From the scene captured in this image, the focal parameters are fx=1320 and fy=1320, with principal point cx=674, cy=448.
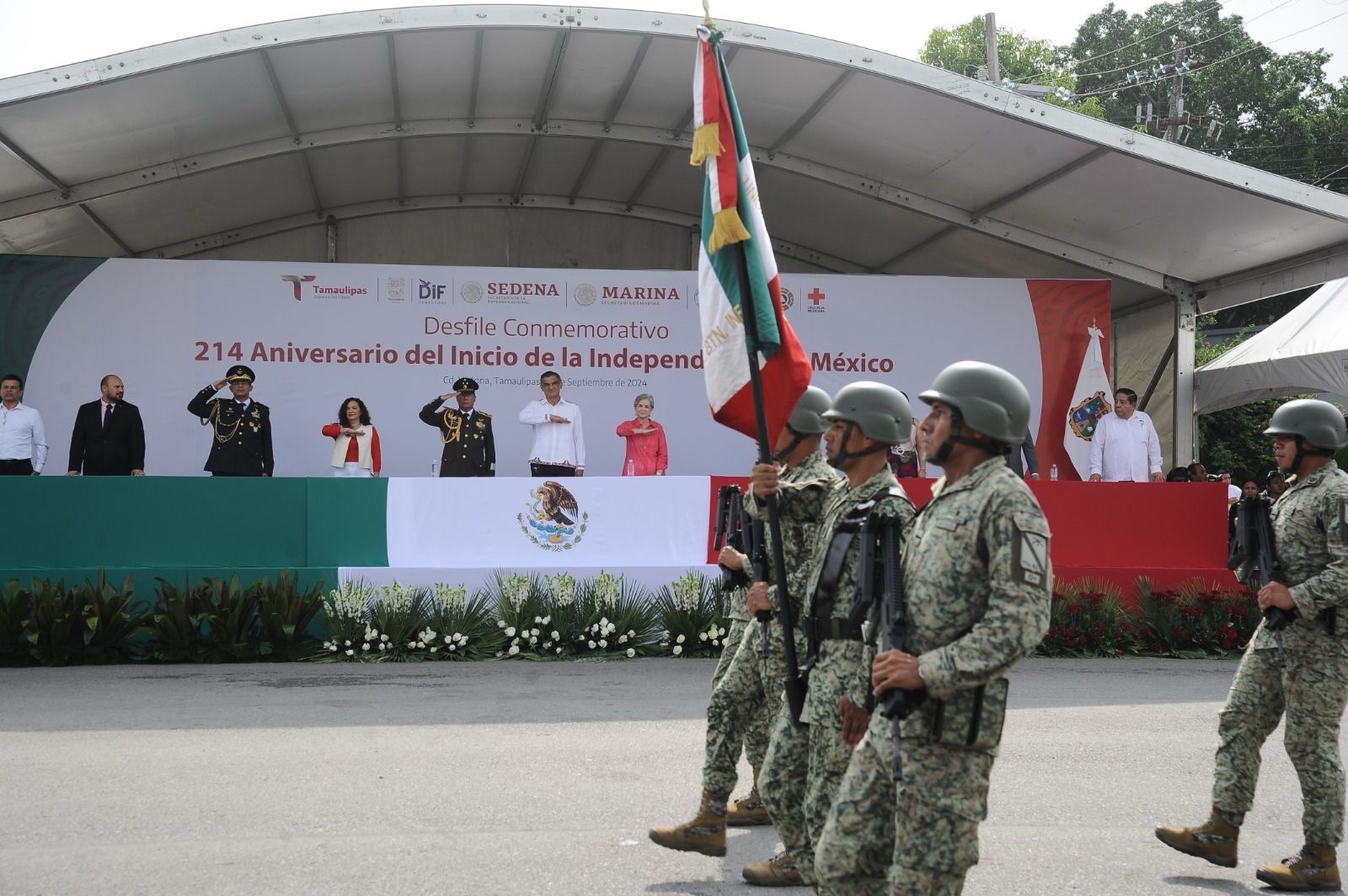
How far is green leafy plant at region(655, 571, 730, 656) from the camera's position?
11.9 metres

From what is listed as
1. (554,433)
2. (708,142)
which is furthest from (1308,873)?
(554,433)

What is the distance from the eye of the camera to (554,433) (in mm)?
16734

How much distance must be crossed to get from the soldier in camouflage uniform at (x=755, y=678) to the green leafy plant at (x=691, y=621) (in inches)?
232

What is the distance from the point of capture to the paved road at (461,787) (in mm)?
5410

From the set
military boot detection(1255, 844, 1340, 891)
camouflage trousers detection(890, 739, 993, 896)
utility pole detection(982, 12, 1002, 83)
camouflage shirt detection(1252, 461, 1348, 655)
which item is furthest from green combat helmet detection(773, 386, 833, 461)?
utility pole detection(982, 12, 1002, 83)

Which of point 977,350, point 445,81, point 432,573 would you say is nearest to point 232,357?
point 445,81

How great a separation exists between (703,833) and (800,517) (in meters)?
1.42

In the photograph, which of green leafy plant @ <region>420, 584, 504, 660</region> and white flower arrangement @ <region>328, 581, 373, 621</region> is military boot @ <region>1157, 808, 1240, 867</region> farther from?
white flower arrangement @ <region>328, 581, 373, 621</region>

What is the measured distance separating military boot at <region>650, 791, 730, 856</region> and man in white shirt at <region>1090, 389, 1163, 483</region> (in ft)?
39.7

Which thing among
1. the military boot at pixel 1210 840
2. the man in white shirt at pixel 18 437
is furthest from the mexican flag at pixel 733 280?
the man in white shirt at pixel 18 437

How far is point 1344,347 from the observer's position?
57.6 feet

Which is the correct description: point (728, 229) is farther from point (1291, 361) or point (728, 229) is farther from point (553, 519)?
point (1291, 361)

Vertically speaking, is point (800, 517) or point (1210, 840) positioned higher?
point (800, 517)

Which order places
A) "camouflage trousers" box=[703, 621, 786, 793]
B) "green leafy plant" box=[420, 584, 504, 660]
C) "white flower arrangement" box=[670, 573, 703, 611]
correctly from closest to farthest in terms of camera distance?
"camouflage trousers" box=[703, 621, 786, 793], "green leafy plant" box=[420, 584, 504, 660], "white flower arrangement" box=[670, 573, 703, 611]
